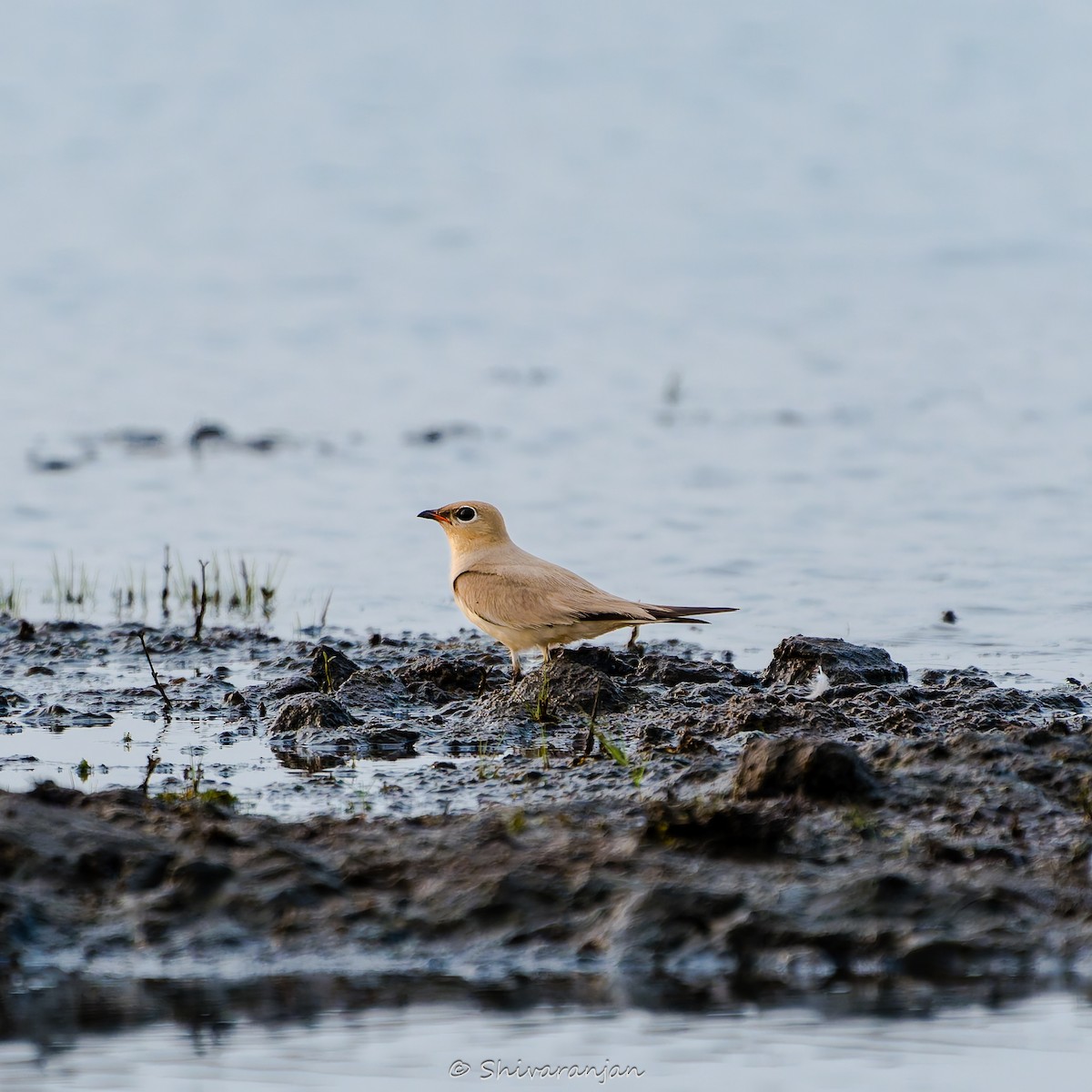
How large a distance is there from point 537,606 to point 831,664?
1430 millimetres

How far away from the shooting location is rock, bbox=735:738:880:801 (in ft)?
18.8

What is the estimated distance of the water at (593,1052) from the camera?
416 cm

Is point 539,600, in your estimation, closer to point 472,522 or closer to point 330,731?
point 472,522

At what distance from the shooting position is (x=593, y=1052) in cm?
430

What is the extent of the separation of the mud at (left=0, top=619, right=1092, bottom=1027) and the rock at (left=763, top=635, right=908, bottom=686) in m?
1.05

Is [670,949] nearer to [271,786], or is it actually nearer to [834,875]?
[834,875]

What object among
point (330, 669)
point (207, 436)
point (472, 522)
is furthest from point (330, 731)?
point (207, 436)

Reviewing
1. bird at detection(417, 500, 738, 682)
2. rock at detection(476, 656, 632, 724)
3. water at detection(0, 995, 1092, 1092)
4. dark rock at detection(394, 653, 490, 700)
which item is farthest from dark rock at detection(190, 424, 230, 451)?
water at detection(0, 995, 1092, 1092)

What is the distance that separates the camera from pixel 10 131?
3008 centimetres

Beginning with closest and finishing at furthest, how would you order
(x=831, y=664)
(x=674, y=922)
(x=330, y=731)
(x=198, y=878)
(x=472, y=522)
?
(x=674, y=922)
(x=198, y=878)
(x=330, y=731)
(x=831, y=664)
(x=472, y=522)

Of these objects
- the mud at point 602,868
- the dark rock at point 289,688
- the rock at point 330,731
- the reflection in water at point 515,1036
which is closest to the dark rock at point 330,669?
the dark rock at point 289,688

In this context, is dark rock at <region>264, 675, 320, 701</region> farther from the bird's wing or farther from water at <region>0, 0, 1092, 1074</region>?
water at <region>0, 0, 1092, 1074</region>

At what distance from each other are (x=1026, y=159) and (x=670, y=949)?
2849 cm

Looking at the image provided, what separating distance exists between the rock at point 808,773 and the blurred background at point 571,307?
366 centimetres
